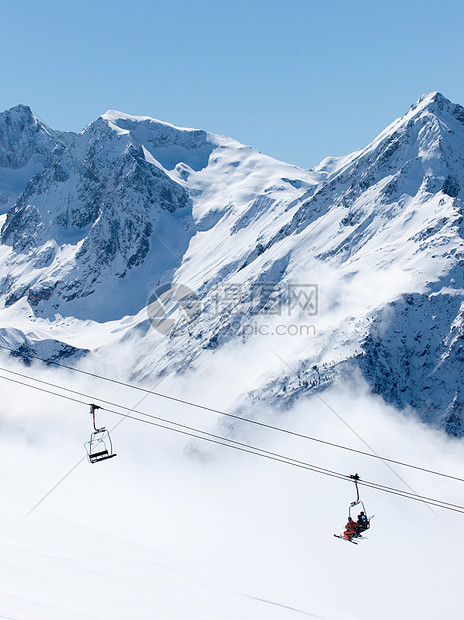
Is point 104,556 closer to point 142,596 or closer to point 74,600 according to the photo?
point 142,596

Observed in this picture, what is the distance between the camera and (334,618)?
35.5m

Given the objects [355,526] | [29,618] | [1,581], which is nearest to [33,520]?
[1,581]

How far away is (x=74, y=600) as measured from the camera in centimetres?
2223

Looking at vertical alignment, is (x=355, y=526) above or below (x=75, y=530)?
above

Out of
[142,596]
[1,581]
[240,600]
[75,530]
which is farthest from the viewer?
[75,530]

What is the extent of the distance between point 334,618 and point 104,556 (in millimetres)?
12904

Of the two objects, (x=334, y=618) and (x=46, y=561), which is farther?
(x=334, y=618)

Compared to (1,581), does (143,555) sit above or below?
above

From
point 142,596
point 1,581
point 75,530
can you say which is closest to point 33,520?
point 75,530

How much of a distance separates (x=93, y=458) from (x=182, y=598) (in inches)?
447

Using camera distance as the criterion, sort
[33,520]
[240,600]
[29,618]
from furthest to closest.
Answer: [33,520], [240,600], [29,618]

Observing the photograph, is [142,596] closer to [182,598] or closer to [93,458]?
[182,598]

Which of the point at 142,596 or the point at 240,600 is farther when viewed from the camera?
the point at 240,600

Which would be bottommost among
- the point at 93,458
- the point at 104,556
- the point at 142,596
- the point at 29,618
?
the point at 29,618
